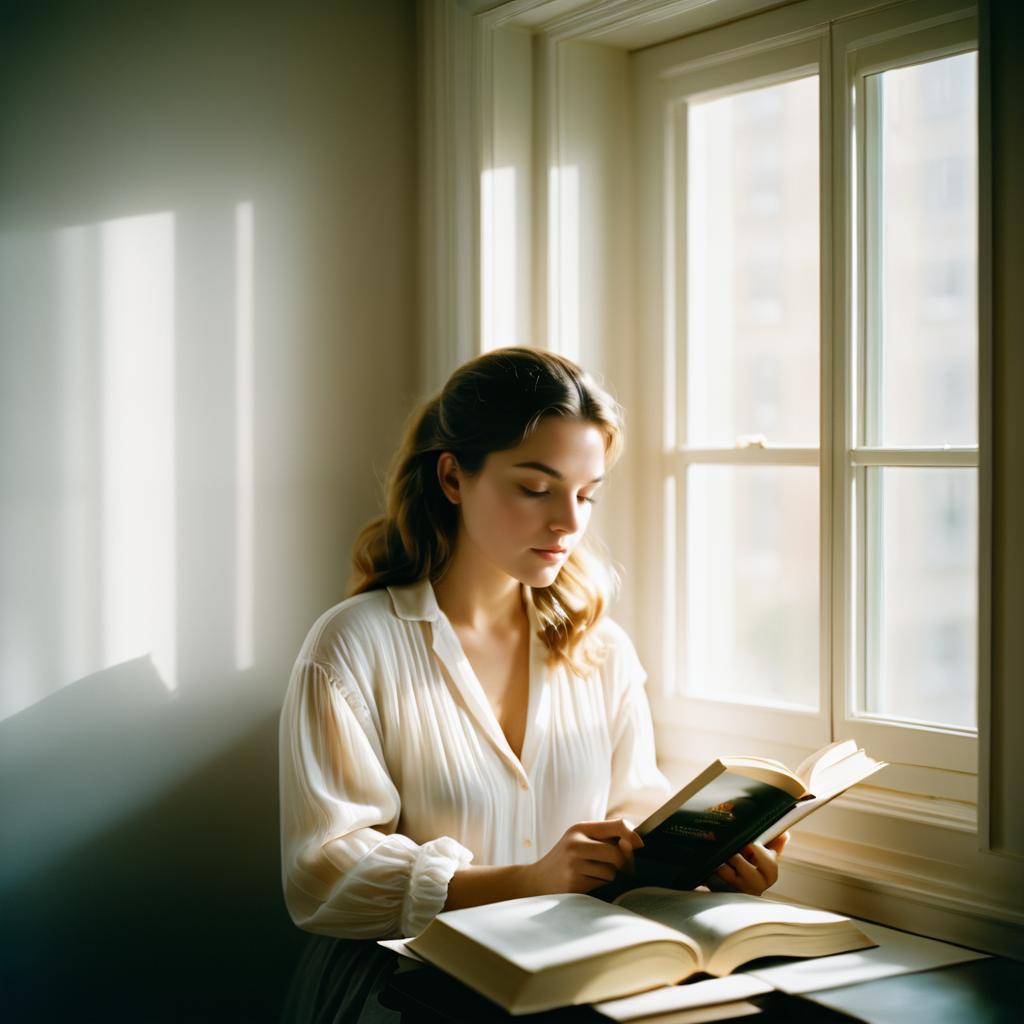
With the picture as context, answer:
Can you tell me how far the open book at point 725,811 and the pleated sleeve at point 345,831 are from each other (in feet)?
0.79

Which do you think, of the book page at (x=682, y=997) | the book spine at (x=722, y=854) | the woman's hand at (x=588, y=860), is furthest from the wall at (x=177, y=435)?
the book page at (x=682, y=997)

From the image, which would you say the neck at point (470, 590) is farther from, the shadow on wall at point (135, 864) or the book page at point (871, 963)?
the book page at point (871, 963)

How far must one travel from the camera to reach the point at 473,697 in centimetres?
167

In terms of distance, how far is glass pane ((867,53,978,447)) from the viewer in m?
1.64

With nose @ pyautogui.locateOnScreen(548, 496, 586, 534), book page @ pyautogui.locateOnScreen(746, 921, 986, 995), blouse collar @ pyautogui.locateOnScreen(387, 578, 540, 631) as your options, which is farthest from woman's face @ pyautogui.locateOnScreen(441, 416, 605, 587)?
book page @ pyautogui.locateOnScreen(746, 921, 986, 995)

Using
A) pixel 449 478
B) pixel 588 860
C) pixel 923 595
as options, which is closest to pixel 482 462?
pixel 449 478

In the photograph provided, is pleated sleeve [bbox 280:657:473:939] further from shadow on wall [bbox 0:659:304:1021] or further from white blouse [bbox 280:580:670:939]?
shadow on wall [bbox 0:659:304:1021]

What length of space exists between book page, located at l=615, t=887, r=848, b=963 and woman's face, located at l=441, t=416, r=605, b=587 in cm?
47

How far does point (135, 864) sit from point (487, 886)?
2.11 ft

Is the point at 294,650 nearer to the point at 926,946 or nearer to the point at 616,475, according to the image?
the point at 616,475

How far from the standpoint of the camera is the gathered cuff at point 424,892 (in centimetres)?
144

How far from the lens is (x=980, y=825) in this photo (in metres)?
1.48

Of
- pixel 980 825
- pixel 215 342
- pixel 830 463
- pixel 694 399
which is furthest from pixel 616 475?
pixel 980 825

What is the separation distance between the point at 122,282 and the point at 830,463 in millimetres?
1082
